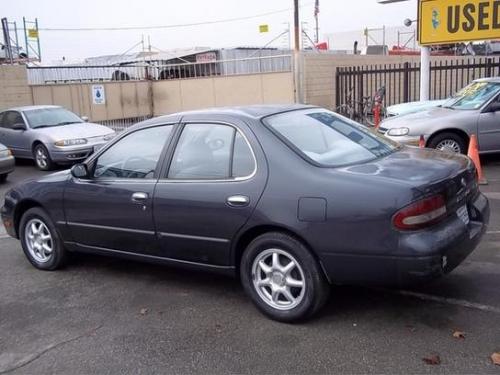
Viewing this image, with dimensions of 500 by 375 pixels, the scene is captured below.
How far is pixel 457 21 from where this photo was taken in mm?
13992

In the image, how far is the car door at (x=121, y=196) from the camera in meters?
4.62

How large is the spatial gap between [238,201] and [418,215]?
1227 millimetres

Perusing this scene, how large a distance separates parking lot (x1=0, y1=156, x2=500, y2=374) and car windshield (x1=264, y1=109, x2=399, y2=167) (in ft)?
3.60

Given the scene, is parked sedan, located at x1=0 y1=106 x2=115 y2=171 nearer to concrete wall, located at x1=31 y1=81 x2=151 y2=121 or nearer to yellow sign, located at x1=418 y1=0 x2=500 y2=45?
concrete wall, located at x1=31 y1=81 x2=151 y2=121

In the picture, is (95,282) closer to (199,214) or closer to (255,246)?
(199,214)

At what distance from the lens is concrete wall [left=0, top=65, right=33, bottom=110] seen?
18562 mm

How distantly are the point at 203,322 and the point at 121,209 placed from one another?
1204 millimetres

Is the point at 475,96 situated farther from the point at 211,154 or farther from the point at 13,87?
the point at 13,87

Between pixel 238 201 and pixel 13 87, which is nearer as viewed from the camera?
pixel 238 201

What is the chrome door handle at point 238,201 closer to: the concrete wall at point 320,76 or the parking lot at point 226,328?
the parking lot at point 226,328

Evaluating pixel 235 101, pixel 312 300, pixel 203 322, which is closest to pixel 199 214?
pixel 203 322

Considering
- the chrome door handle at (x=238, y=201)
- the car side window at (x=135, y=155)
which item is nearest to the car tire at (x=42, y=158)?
the car side window at (x=135, y=155)

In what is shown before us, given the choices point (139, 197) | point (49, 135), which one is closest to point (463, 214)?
point (139, 197)

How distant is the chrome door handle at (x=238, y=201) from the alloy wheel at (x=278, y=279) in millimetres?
366
